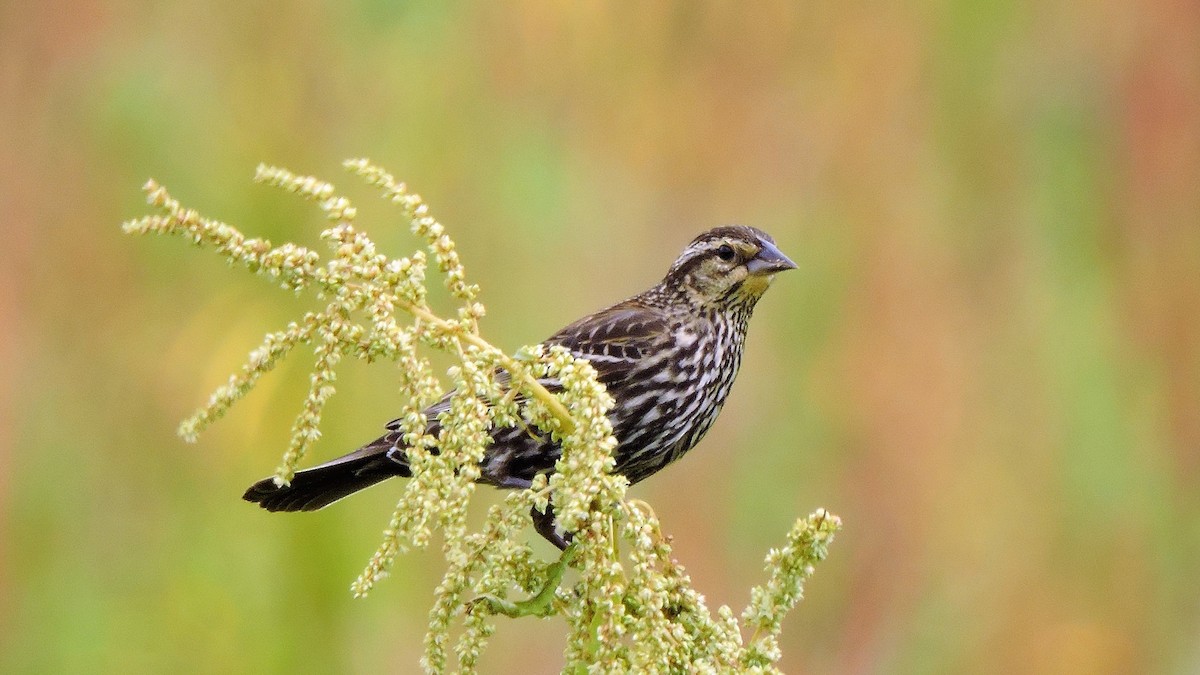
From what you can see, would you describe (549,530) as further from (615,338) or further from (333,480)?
(615,338)

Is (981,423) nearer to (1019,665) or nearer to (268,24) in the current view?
(1019,665)

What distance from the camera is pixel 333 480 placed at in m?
2.26

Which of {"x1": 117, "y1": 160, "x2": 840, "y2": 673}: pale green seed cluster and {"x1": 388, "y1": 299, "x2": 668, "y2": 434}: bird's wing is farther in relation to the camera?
{"x1": 388, "y1": 299, "x2": 668, "y2": 434}: bird's wing

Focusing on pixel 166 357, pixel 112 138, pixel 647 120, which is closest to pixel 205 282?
pixel 166 357

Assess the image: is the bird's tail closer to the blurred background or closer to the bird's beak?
the bird's beak

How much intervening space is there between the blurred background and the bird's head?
3.02 ft

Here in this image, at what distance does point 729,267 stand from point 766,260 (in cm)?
8

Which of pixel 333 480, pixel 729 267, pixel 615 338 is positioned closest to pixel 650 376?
pixel 615 338

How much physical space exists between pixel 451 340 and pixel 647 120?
8.95ft

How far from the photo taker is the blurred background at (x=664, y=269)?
11.0 ft

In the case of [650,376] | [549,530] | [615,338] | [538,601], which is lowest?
[538,601]

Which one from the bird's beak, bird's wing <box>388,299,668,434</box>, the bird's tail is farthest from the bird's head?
the bird's tail

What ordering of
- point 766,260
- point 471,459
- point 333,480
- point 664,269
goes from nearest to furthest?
1. point 471,459
2. point 333,480
3. point 766,260
4. point 664,269

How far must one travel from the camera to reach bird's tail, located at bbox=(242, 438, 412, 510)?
220 centimetres
